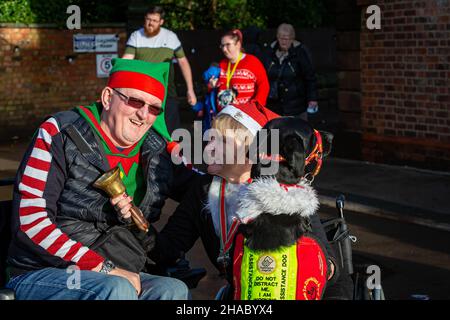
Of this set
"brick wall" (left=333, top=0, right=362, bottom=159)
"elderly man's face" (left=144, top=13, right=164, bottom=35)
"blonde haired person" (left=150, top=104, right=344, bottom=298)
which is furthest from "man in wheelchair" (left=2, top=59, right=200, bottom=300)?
"brick wall" (left=333, top=0, right=362, bottom=159)

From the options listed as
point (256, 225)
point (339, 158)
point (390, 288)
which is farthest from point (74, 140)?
point (339, 158)

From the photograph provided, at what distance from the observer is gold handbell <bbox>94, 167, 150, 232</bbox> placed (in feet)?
13.5

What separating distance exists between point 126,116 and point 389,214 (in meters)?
6.13

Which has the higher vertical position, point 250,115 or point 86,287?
point 250,115

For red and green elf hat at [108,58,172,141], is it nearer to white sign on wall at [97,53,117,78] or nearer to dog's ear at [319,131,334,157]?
dog's ear at [319,131,334,157]

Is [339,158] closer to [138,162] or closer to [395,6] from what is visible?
[395,6]

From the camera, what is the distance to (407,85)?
41.9 ft

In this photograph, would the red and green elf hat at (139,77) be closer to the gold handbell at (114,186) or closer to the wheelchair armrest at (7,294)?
the gold handbell at (114,186)

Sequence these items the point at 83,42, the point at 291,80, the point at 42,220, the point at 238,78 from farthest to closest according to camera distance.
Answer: the point at 83,42 → the point at 291,80 → the point at 238,78 → the point at 42,220

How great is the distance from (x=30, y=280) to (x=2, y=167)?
1046 centimetres

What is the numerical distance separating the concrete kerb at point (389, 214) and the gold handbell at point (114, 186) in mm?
5696

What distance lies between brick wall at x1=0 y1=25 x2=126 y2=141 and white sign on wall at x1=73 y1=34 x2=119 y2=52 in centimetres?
9

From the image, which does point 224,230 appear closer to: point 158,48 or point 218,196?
point 218,196

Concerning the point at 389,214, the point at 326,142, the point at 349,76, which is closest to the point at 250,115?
the point at 326,142
